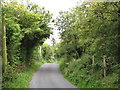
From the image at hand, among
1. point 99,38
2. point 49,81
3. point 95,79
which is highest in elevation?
point 99,38

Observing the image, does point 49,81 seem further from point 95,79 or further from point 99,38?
point 99,38

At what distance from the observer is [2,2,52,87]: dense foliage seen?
4496mm

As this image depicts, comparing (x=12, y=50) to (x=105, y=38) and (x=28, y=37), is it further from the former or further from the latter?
(x=105, y=38)

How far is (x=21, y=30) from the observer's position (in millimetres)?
6934

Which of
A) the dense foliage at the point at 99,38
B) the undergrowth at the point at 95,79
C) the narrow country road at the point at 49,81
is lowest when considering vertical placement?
the narrow country road at the point at 49,81

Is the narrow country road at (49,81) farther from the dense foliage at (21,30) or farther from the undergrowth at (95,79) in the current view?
the dense foliage at (21,30)

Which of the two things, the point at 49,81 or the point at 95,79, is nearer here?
the point at 95,79

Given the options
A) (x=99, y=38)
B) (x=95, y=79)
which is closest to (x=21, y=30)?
(x=95, y=79)

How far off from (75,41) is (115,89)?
13.9ft

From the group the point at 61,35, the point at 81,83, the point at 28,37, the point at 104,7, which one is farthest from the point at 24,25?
the point at 104,7

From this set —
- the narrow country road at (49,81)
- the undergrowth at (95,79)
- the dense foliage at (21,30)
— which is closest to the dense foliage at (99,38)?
Result: the undergrowth at (95,79)

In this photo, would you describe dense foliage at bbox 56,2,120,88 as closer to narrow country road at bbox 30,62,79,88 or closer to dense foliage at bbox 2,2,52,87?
narrow country road at bbox 30,62,79,88

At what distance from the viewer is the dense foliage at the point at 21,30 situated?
177 inches

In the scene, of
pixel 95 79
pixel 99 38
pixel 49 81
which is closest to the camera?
pixel 99 38
